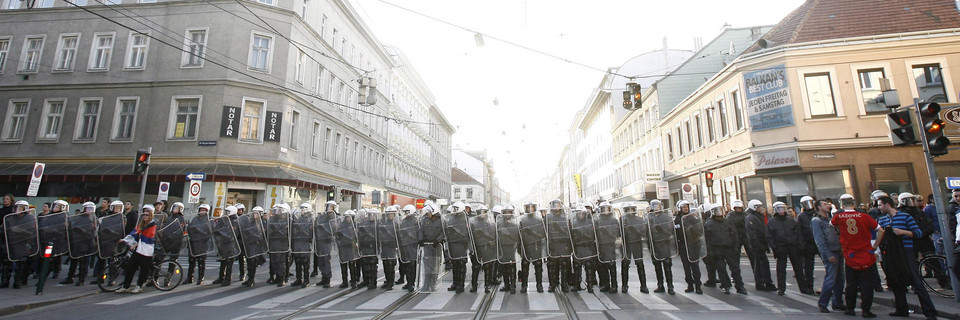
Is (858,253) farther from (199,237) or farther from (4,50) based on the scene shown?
(4,50)

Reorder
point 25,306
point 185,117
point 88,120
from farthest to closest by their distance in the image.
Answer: point 88,120, point 185,117, point 25,306

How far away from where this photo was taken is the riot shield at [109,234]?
10289 mm

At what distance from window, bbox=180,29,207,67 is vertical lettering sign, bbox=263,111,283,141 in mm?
4100

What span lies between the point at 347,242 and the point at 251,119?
13.7 m

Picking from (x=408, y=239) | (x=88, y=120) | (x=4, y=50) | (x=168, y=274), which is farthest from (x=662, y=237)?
(x=4, y=50)

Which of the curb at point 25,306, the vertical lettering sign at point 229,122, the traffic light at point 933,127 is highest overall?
the vertical lettering sign at point 229,122

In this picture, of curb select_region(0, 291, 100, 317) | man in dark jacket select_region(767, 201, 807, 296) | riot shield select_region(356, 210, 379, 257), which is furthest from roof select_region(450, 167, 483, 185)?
curb select_region(0, 291, 100, 317)

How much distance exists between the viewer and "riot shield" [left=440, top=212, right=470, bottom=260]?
9727 millimetres

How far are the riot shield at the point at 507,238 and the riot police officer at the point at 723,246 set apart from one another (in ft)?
13.4

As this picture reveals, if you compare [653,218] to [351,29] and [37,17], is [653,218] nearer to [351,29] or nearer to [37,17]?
[351,29]

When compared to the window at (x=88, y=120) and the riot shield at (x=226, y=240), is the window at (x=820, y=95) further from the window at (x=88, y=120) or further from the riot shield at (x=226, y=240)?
the window at (x=88, y=120)

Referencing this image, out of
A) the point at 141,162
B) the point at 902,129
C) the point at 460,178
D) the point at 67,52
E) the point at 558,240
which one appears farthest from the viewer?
the point at 460,178

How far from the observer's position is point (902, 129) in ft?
26.8

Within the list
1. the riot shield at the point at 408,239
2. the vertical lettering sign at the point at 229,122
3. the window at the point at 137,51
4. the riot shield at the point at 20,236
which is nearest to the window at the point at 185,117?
the vertical lettering sign at the point at 229,122
